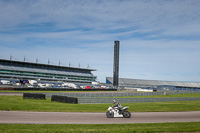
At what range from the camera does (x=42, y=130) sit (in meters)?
12.0

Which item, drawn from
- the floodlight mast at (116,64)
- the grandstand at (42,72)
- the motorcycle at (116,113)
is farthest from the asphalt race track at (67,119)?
the grandstand at (42,72)

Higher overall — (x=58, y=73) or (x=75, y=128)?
(x=58, y=73)

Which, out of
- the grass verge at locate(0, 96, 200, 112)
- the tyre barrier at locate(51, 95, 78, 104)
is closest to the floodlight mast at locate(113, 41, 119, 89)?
the tyre barrier at locate(51, 95, 78, 104)

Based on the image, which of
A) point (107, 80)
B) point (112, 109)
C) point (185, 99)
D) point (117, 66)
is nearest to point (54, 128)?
point (112, 109)

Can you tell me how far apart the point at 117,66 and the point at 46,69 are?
143 feet

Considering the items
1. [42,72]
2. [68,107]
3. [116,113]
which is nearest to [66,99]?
[68,107]

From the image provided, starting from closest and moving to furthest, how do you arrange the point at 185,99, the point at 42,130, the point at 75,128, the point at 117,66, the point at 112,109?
the point at 42,130, the point at 75,128, the point at 112,109, the point at 185,99, the point at 117,66

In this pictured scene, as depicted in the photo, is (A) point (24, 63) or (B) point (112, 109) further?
(A) point (24, 63)

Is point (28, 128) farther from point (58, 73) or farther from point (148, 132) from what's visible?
point (58, 73)

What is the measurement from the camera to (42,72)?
413 feet

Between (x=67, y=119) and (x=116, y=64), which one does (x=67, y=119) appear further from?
(x=116, y=64)

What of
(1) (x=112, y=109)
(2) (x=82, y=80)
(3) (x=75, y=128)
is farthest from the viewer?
(2) (x=82, y=80)

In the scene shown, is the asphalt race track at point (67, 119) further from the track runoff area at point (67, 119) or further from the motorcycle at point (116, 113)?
the motorcycle at point (116, 113)

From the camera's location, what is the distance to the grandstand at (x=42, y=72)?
113625mm
